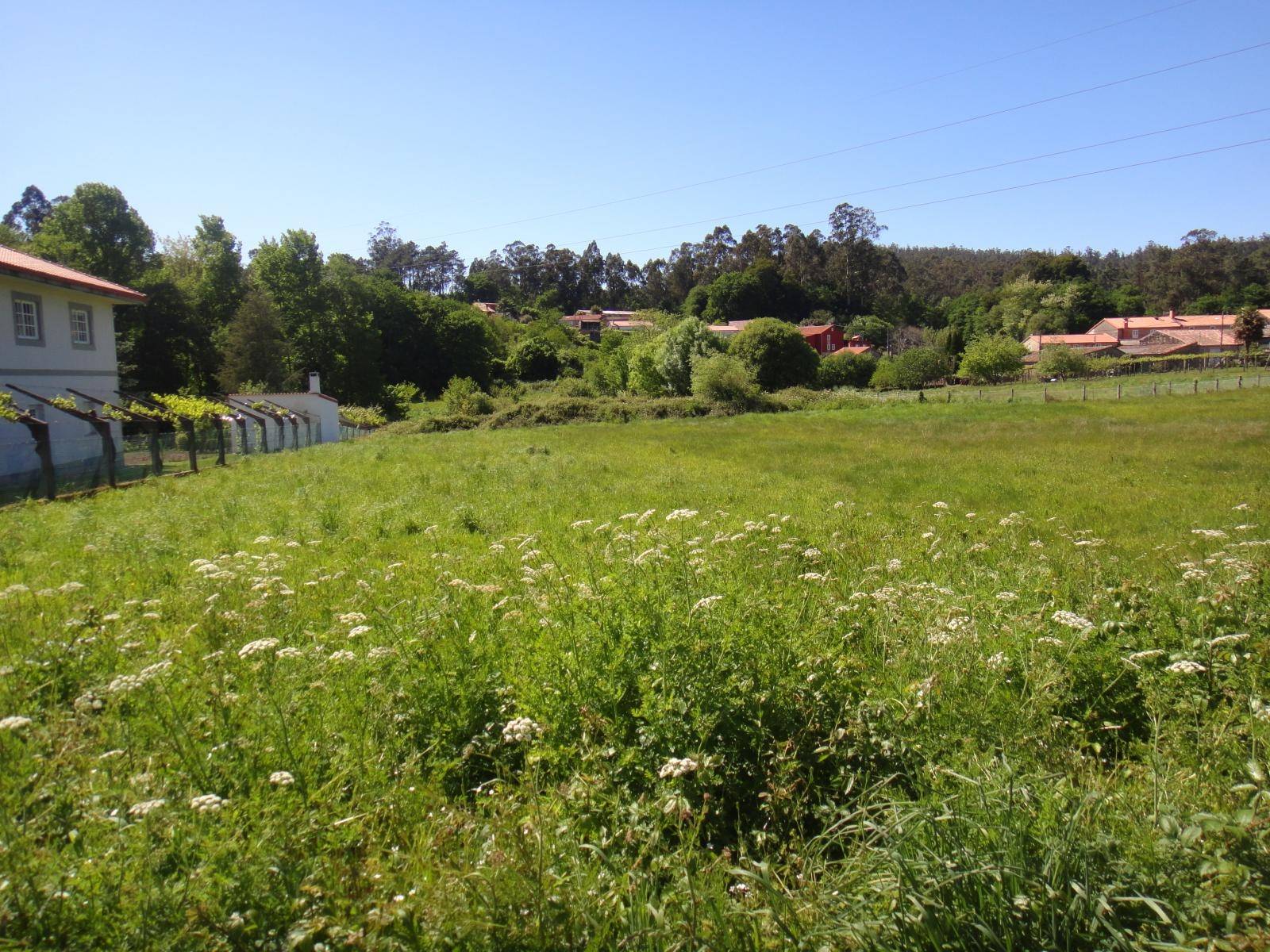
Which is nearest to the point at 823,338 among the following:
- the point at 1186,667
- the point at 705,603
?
the point at 705,603

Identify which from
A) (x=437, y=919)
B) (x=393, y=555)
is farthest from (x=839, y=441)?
(x=437, y=919)

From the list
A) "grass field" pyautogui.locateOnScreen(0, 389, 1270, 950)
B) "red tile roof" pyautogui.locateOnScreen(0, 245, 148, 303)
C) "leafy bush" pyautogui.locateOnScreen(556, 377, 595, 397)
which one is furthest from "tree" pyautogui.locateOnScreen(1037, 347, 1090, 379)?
"grass field" pyautogui.locateOnScreen(0, 389, 1270, 950)

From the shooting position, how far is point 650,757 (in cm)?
352

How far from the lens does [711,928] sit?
8.57ft

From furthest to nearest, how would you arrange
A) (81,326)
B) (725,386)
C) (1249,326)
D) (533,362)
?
(533,362) < (1249,326) < (725,386) < (81,326)

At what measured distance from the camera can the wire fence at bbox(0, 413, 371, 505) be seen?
15.4 m

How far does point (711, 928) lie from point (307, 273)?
64.9m

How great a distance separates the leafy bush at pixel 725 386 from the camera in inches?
1944

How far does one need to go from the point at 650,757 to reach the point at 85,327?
29.7m

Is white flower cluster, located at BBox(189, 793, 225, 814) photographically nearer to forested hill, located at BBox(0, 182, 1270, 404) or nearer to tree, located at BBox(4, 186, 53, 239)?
forested hill, located at BBox(0, 182, 1270, 404)

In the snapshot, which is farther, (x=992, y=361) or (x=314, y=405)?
(x=992, y=361)

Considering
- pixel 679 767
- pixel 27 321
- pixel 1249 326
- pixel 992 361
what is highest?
pixel 1249 326

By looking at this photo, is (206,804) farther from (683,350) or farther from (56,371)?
(683,350)

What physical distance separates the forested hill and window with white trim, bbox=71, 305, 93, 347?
779 inches
